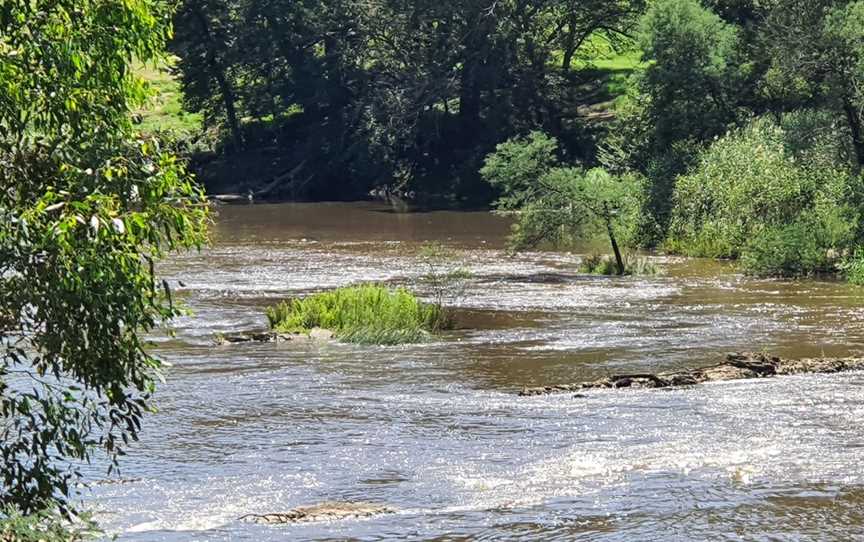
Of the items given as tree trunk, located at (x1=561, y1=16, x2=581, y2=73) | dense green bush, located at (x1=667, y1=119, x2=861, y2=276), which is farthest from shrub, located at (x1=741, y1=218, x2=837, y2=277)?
tree trunk, located at (x1=561, y1=16, x2=581, y2=73)

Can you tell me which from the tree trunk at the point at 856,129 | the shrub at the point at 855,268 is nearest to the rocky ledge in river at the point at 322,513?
the shrub at the point at 855,268

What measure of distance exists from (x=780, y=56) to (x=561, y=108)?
23.6m

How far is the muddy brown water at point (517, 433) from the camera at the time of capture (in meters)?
15.5

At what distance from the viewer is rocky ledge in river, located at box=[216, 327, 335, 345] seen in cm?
2888

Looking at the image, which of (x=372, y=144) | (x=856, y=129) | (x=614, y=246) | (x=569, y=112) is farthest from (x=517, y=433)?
(x=569, y=112)

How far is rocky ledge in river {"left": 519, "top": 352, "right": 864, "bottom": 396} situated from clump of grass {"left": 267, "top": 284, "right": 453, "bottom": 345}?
6129mm

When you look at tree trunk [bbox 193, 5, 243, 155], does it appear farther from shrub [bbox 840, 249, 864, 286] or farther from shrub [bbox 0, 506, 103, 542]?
shrub [bbox 0, 506, 103, 542]

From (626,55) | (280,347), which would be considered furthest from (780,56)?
(626,55)

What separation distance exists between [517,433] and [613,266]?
23050 millimetres

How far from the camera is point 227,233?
5712 centimetres

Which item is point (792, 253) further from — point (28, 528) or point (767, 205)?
point (28, 528)

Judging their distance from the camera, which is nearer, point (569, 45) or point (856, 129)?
point (856, 129)

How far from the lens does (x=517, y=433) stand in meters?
19.7

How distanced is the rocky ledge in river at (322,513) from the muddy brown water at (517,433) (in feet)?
A: 0.74
